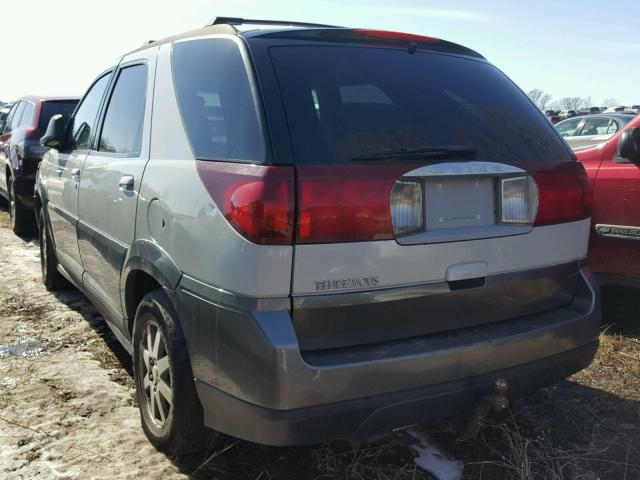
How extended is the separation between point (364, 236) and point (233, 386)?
0.69 meters

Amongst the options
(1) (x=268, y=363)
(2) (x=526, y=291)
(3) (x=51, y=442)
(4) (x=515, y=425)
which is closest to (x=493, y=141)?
(2) (x=526, y=291)

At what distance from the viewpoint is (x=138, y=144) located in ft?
9.77

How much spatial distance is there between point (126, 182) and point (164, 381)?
970mm

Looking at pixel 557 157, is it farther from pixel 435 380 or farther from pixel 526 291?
pixel 435 380

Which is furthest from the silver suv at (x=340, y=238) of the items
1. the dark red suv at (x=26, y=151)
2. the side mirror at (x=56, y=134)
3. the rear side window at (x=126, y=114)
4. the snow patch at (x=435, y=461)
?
the dark red suv at (x=26, y=151)

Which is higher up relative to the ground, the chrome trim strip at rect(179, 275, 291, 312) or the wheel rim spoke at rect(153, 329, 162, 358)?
the chrome trim strip at rect(179, 275, 291, 312)

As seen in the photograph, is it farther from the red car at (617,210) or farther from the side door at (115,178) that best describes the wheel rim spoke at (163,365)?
the red car at (617,210)

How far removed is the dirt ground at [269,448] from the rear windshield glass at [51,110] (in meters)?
4.14

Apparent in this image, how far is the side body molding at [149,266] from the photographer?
2393 millimetres

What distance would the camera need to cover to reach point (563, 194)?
2.54m

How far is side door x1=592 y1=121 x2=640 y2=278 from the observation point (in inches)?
150

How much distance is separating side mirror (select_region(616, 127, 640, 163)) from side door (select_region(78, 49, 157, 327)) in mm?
2842

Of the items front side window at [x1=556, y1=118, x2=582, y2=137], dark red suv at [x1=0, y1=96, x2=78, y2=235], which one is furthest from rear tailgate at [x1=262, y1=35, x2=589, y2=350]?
front side window at [x1=556, y1=118, x2=582, y2=137]

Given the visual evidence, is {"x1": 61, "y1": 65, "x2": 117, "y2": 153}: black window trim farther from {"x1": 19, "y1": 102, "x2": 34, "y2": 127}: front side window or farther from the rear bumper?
{"x1": 19, "y1": 102, "x2": 34, "y2": 127}: front side window
